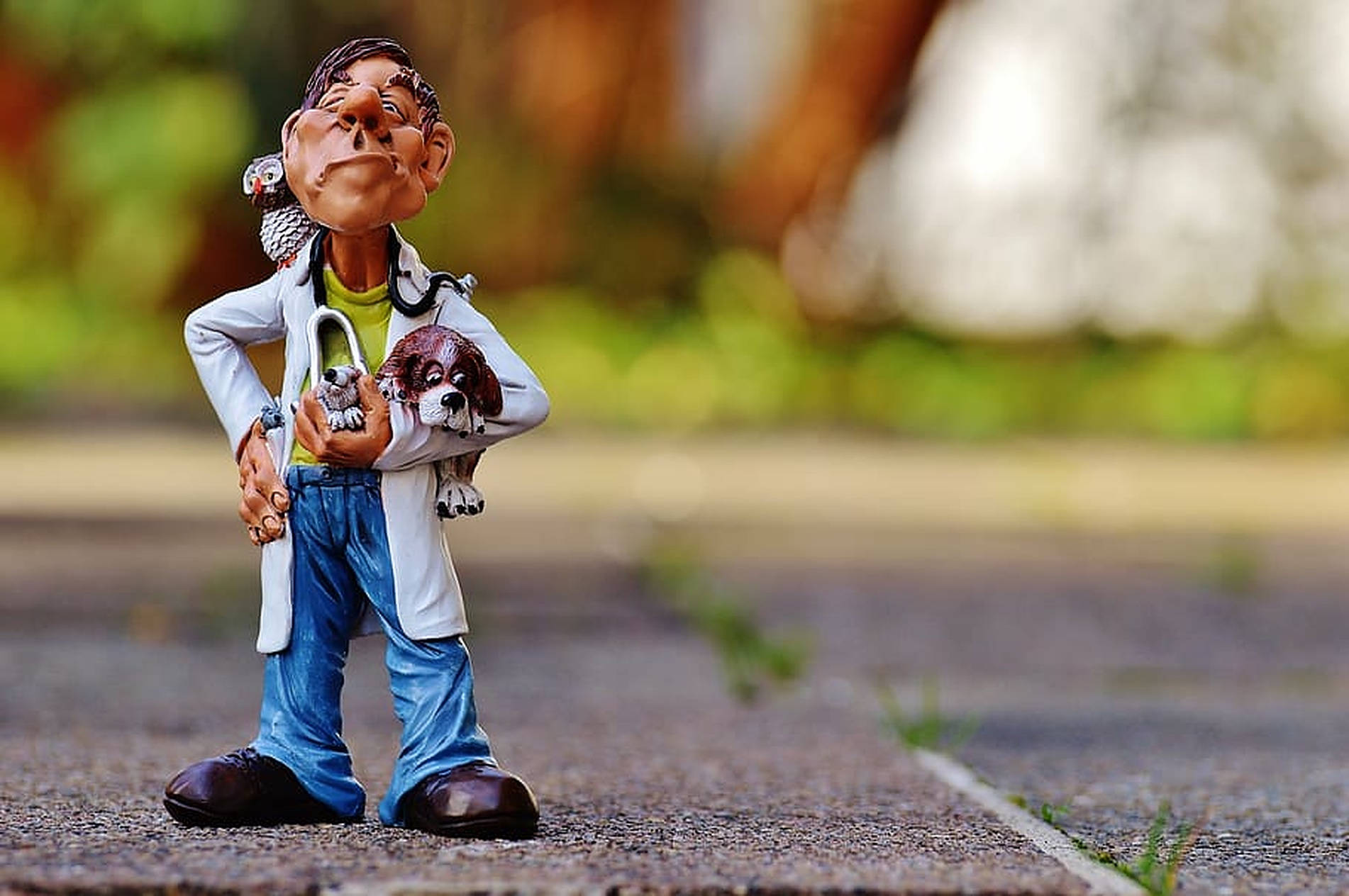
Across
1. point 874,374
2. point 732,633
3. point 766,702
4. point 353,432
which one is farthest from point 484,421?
point 874,374

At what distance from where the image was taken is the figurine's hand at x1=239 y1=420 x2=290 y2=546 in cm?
328

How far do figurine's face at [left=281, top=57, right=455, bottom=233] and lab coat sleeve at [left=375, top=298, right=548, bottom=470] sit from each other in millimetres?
180

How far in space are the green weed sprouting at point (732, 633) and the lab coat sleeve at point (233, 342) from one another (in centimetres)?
218

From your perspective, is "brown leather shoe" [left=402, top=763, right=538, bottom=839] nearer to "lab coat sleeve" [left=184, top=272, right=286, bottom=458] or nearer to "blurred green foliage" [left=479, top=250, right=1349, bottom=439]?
"lab coat sleeve" [left=184, top=272, right=286, bottom=458]

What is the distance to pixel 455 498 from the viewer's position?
3.29 metres

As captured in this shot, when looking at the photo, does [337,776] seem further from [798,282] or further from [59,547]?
[798,282]

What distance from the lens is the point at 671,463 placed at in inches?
475

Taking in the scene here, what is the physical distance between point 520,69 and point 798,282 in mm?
2289

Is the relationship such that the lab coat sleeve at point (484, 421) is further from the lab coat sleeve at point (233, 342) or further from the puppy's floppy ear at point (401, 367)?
the lab coat sleeve at point (233, 342)

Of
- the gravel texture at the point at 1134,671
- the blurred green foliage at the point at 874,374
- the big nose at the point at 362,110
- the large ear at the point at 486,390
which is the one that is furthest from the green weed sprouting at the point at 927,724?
the blurred green foliage at the point at 874,374

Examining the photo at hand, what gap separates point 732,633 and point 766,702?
0.95 metres

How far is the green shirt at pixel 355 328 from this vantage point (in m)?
3.30

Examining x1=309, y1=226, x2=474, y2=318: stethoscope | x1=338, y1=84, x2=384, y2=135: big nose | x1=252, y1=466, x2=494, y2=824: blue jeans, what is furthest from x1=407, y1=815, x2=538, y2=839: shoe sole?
x1=338, y1=84, x2=384, y2=135: big nose

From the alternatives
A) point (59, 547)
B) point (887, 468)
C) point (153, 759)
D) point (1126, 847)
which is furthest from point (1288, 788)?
point (887, 468)
